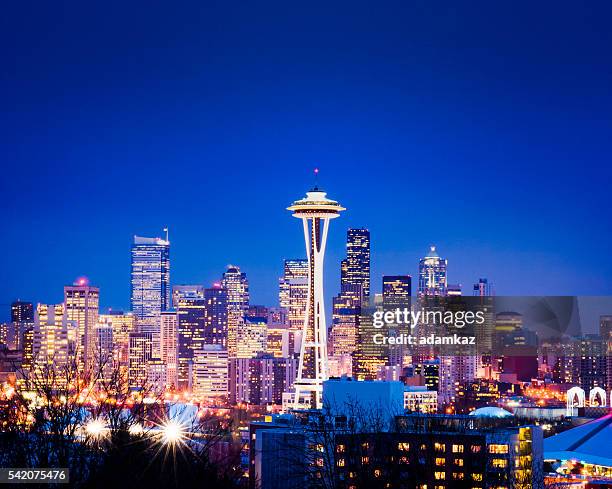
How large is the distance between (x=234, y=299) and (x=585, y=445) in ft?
184

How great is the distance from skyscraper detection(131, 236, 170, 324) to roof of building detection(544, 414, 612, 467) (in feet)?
200

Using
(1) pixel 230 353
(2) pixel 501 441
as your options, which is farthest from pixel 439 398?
(2) pixel 501 441

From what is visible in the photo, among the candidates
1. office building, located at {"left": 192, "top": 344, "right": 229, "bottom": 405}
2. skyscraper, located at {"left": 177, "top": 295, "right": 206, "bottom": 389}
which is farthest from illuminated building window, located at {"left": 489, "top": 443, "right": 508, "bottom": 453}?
skyscraper, located at {"left": 177, "top": 295, "right": 206, "bottom": 389}

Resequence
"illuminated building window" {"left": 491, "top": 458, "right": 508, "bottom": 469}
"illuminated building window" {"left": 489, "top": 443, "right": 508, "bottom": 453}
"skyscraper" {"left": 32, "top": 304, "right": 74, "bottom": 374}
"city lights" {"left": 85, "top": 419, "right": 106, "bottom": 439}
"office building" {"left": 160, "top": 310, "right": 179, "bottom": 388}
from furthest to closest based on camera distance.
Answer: "office building" {"left": 160, "top": 310, "right": 179, "bottom": 388}, "skyscraper" {"left": 32, "top": 304, "right": 74, "bottom": 374}, "illuminated building window" {"left": 489, "top": 443, "right": 508, "bottom": 453}, "illuminated building window" {"left": 491, "top": 458, "right": 508, "bottom": 469}, "city lights" {"left": 85, "top": 419, "right": 106, "bottom": 439}

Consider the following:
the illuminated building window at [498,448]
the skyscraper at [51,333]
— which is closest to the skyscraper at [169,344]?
the skyscraper at [51,333]

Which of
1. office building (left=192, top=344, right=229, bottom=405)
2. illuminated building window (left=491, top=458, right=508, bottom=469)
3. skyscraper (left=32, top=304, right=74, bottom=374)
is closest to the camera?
illuminated building window (left=491, top=458, right=508, bottom=469)

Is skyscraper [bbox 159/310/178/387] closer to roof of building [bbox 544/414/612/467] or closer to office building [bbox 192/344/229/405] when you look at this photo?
office building [bbox 192/344/229/405]

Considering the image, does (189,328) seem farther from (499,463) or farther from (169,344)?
(499,463)

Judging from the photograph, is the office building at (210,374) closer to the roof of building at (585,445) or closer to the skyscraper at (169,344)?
the skyscraper at (169,344)

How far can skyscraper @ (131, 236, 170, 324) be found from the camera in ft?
328

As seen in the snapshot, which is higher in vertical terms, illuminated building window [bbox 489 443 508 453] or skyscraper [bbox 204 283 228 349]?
skyscraper [bbox 204 283 228 349]

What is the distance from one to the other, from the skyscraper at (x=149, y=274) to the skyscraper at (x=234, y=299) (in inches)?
300

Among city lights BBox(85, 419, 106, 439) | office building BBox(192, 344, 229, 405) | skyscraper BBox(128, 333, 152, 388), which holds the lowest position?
city lights BBox(85, 419, 106, 439)

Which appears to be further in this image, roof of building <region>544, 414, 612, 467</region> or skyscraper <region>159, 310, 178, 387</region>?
skyscraper <region>159, 310, 178, 387</region>
